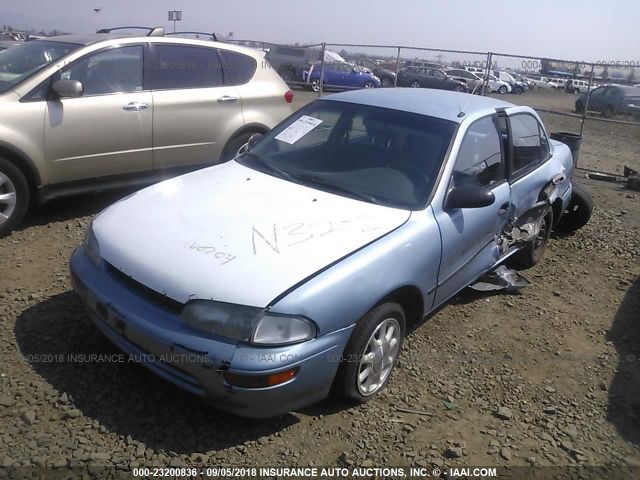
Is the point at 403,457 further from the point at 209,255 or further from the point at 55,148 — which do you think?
the point at 55,148

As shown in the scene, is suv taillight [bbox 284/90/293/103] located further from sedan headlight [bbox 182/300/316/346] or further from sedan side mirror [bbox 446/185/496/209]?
sedan headlight [bbox 182/300/316/346]

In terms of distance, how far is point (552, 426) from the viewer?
10.3 ft

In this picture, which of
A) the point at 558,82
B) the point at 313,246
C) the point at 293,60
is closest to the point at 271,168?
the point at 313,246

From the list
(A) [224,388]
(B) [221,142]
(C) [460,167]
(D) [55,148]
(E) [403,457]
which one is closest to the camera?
(A) [224,388]

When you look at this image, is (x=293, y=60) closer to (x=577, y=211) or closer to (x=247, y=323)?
(x=577, y=211)

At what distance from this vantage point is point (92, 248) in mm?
3180

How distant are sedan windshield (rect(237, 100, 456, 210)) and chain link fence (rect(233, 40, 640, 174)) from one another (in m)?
3.93

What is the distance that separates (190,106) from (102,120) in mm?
949

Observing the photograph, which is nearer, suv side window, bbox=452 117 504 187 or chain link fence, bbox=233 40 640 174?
suv side window, bbox=452 117 504 187

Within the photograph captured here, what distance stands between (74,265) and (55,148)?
6.99 feet

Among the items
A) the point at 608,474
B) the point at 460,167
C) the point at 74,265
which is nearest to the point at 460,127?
the point at 460,167

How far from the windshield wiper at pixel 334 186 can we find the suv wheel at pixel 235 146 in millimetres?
2520

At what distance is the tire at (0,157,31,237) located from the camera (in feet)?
15.3

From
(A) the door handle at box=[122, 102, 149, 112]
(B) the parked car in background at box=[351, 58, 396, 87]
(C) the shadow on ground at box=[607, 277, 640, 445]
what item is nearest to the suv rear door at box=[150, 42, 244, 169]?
(A) the door handle at box=[122, 102, 149, 112]
